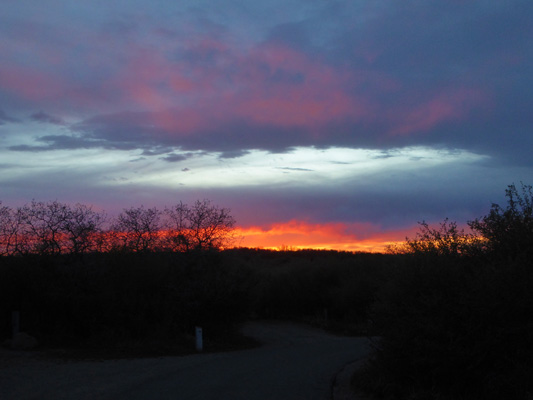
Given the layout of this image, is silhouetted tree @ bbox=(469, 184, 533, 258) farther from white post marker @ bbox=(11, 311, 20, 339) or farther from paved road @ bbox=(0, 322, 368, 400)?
white post marker @ bbox=(11, 311, 20, 339)

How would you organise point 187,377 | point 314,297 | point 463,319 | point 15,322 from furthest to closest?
1. point 314,297
2. point 15,322
3. point 187,377
4. point 463,319

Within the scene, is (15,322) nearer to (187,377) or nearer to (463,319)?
(187,377)

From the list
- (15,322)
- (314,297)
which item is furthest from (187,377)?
(314,297)

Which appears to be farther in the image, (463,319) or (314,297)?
(314,297)

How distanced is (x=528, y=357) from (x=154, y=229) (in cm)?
2214

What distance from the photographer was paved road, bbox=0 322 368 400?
11.7 meters

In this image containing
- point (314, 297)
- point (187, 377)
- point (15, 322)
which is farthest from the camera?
point (314, 297)

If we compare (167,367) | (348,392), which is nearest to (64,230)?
(167,367)

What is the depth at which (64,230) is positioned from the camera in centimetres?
2356

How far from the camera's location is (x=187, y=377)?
13.8 metres

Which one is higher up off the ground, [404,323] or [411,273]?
[411,273]

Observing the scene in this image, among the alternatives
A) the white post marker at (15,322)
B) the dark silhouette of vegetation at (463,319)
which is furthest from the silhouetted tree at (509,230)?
the white post marker at (15,322)

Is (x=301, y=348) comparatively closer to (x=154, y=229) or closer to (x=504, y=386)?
(x=154, y=229)

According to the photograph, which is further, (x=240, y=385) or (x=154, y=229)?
(x=154, y=229)
